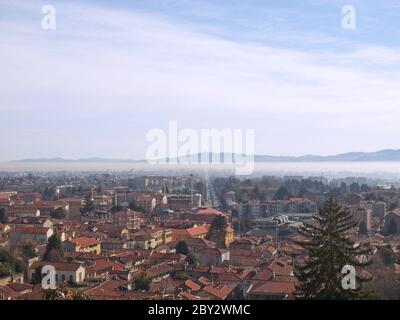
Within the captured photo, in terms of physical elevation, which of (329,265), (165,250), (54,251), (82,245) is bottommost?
(165,250)

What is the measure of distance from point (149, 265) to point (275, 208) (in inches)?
745

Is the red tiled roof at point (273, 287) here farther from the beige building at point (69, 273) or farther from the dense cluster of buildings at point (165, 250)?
the beige building at point (69, 273)

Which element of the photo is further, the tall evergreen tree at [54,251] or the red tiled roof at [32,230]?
the red tiled roof at [32,230]

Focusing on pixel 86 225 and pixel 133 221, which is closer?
pixel 86 225

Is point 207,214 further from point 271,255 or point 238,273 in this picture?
point 238,273

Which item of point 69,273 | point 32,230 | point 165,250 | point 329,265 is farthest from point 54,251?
point 329,265

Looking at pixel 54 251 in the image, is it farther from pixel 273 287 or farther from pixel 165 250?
pixel 273 287

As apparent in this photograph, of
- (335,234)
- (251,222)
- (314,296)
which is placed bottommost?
(251,222)

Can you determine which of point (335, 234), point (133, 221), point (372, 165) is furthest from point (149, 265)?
point (372, 165)

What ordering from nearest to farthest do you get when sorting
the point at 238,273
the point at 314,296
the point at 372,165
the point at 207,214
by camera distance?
the point at 314,296, the point at 238,273, the point at 207,214, the point at 372,165

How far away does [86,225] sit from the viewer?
2250 cm

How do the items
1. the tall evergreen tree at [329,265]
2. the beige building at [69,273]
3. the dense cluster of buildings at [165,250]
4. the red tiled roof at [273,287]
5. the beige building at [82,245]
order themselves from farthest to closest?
the beige building at [82,245], the beige building at [69,273], the dense cluster of buildings at [165,250], the red tiled roof at [273,287], the tall evergreen tree at [329,265]

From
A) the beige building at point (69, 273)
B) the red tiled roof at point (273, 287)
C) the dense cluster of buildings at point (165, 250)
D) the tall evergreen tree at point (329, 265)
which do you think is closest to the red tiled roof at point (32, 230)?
the dense cluster of buildings at point (165, 250)

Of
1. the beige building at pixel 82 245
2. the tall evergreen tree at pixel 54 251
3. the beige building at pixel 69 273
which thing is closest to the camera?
the beige building at pixel 69 273
